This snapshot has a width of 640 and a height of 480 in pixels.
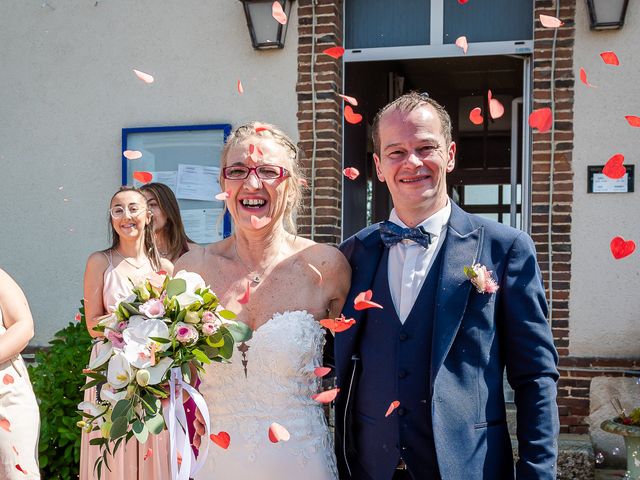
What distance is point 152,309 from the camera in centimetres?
248

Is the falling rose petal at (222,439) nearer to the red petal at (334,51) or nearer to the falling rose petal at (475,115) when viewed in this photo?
the falling rose petal at (475,115)

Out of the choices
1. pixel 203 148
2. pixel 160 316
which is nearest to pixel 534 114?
pixel 203 148

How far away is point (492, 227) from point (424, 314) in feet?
1.21

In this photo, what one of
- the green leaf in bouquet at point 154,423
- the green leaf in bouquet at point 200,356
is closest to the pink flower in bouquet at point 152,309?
the green leaf in bouquet at point 200,356

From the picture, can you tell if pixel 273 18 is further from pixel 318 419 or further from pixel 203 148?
pixel 318 419

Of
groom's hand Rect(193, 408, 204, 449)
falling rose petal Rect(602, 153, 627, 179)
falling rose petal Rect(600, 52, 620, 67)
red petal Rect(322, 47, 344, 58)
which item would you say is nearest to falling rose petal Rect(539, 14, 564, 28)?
falling rose petal Rect(600, 52, 620, 67)

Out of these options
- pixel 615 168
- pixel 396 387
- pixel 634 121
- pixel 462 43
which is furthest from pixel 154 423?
pixel 634 121

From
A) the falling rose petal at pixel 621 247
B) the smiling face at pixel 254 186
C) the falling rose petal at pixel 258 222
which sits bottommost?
the falling rose petal at pixel 621 247

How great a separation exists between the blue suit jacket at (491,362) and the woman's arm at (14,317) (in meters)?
2.11

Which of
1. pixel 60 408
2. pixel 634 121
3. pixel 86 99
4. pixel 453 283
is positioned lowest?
pixel 60 408

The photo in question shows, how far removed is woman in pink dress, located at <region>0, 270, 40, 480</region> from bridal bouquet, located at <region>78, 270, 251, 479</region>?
1.50 metres

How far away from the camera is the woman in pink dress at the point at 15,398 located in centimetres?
385

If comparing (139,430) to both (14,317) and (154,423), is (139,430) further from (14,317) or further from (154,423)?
(14,317)

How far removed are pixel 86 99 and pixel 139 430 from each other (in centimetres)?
516
